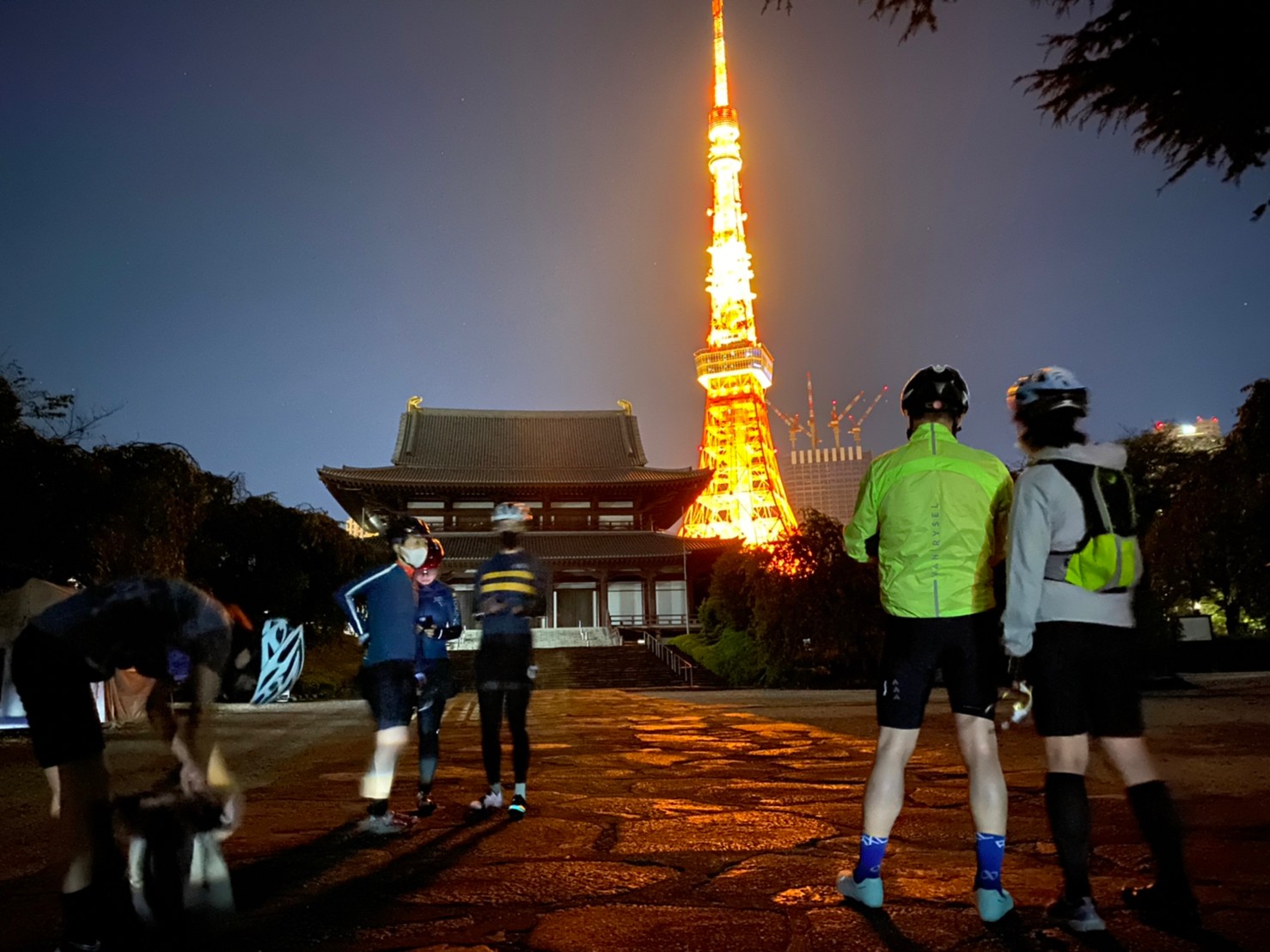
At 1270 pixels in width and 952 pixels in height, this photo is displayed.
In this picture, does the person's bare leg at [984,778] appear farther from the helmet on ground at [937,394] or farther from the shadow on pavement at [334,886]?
the shadow on pavement at [334,886]

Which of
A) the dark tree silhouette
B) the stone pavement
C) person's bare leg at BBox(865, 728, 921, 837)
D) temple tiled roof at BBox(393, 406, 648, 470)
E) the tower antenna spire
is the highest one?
the tower antenna spire

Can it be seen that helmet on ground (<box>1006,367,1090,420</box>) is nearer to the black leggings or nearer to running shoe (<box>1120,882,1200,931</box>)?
running shoe (<box>1120,882,1200,931</box>)

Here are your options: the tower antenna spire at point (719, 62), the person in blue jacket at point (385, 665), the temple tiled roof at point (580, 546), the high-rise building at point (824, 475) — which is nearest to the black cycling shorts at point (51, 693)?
the person in blue jacket at point (385, 665)

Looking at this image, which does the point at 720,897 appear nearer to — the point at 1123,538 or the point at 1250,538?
the point at 1123,538

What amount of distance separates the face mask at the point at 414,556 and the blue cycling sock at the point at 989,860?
2.86 m

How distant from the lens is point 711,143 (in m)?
52.8

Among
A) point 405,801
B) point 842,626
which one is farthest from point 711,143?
point 405,801

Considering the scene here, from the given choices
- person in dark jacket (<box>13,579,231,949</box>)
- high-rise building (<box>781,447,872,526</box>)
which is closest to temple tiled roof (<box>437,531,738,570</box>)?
person in dark jacket (<box>13,579,231,949</box>)

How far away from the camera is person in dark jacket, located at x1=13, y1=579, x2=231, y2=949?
7.91 feet

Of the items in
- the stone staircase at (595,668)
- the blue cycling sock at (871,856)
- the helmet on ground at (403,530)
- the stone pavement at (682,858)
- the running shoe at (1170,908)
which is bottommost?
the stone staircase at (595,668)

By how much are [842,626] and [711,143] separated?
4164 centimetres

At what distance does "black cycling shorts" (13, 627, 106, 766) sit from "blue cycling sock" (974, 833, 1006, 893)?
2.45 metres

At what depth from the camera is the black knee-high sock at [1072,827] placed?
2.48 meters

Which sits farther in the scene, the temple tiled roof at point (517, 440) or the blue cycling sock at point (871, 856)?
the temple tiled roof at point (517, 440)
